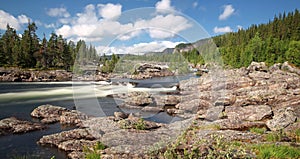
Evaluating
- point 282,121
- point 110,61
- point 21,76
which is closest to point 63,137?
point 110,61

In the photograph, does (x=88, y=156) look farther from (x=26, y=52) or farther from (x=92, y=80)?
(x=26, y=52)

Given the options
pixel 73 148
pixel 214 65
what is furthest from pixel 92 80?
pixel 73 148

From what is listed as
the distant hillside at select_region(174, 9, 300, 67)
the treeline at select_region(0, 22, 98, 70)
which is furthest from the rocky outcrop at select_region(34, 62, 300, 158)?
the treeline at select_region(0, 22, 98, 70)

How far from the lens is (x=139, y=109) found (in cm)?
2417

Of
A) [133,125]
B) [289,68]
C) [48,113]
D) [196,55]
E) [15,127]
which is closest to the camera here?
[133,125]

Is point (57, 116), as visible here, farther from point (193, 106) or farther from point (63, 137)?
point (193, 106)

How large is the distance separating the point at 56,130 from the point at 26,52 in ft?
227

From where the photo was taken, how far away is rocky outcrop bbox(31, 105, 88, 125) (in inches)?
712

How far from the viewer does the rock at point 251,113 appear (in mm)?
17172

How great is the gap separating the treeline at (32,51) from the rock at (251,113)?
193 feet

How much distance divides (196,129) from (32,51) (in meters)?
78.7

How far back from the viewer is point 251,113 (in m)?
17.8

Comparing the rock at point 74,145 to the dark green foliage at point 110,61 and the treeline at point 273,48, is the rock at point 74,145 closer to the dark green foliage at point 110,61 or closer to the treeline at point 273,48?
the dark green foliage at point 110,61

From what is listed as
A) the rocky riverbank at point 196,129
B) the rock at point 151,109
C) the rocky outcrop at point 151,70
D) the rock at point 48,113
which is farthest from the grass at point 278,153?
the rock at point 48,113
